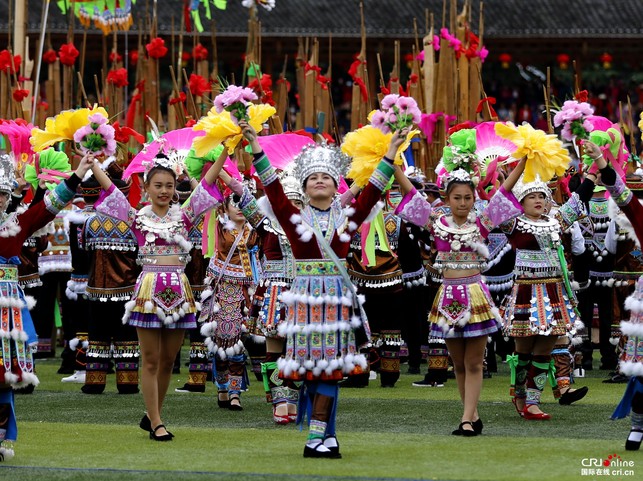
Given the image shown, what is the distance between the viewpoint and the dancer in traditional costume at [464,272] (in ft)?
28.0

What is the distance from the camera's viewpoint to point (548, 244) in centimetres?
958

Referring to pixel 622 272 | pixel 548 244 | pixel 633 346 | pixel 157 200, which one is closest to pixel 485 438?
pixel 633 346

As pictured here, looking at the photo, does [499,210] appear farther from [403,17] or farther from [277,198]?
[403,17]

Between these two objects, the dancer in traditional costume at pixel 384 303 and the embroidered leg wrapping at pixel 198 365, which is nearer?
the embroidered leg wrapping at pixel 198 365

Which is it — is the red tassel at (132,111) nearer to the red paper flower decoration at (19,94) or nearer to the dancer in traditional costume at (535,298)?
the red paper flower decoration at (19,94)

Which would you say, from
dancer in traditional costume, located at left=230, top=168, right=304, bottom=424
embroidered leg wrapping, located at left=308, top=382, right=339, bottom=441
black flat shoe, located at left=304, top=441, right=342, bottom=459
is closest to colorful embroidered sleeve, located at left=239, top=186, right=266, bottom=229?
dancer in traditional costume, located at left=230, top=168, right=304, bottom=424

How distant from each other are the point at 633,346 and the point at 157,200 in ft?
9.67

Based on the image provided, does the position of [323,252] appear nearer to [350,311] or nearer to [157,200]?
[350,311]

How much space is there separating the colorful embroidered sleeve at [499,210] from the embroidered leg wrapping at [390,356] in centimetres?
288

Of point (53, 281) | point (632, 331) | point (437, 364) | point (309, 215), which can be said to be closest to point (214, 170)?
point (309, 215)

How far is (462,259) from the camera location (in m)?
8.71

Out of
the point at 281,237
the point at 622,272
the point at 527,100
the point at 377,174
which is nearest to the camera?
the point at 377,174

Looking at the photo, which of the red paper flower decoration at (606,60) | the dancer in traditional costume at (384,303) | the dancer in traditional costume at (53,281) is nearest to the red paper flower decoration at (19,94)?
the dancer in traditional costume at (53,281)

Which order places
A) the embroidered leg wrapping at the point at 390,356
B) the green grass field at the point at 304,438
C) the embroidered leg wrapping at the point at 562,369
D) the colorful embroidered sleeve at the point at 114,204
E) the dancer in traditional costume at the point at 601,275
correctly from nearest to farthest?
the green grass field at the point at 304,438, the colorful embroidered sleeve at the point at 114,204, the embroidered leg wrapping at the point at 562,369, the embroidered leg wrapping at the point at 390,356, the dancer in traditional costume at the point at 601,275
